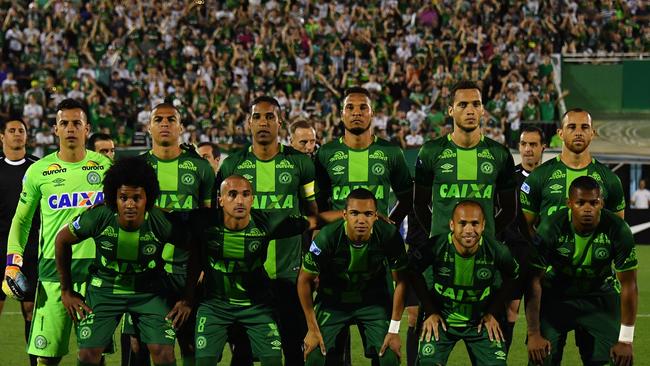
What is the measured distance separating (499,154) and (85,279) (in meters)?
3.55

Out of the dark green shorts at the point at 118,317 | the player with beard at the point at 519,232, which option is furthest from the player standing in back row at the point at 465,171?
the dark green shorts at the point at 118,317

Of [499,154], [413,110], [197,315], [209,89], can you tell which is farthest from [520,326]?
[209,89]

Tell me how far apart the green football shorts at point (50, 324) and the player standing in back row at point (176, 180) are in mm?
798

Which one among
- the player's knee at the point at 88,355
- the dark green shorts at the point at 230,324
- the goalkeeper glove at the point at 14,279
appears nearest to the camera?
the player's knee at the point at 88,355

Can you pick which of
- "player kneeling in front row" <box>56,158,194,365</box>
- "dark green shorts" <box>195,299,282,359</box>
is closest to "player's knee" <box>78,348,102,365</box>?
"player kneeling in front row" <box>56,158,194,365</box>

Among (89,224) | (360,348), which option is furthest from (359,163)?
(360,348)

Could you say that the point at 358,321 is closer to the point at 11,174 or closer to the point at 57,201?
the point at 57,201

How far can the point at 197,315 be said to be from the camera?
8008 mm

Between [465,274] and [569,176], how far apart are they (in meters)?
1.40

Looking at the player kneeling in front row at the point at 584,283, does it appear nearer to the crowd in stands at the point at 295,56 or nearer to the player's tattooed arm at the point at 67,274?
the player's tattooed arm at the point at 67,274

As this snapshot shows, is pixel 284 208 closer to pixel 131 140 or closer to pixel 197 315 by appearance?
pixel 197 315

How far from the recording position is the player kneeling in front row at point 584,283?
7.89m

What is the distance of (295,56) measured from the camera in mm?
27859

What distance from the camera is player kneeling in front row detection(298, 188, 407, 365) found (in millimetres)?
7871
